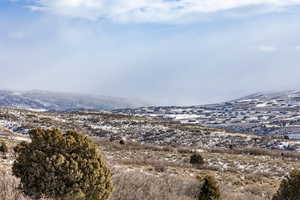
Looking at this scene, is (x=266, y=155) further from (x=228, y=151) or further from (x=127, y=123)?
(x=127, y=123)

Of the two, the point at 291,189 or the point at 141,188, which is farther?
the point at 291,189

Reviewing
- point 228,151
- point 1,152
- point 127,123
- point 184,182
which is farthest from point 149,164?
point 127,123

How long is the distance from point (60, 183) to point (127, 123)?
153 feet

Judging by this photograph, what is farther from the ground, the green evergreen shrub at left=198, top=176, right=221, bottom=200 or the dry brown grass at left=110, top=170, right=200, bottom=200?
the dry brown grass at left=110, top=170, right=200, bottom=200

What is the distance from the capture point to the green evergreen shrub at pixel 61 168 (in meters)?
6.88

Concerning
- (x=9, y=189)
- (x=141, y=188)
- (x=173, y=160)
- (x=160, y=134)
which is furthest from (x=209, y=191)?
(x=160, y=134)

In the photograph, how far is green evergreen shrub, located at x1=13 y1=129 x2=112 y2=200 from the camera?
688cm

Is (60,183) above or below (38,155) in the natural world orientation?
below

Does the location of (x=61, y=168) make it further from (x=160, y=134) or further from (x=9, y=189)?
(x=160, y=134)

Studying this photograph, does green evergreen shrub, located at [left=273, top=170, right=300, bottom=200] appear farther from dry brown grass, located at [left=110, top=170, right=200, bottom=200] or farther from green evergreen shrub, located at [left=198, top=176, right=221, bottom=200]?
dry brown grass, located at [left=110, top=170, right=200, bottom=200]

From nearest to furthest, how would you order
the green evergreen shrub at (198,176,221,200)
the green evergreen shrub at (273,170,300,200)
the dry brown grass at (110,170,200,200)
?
the dry brown grass at (110,170,200,200) → the green evergreen shrub at (273,170,300,200) → the green evergreen shrub at (198,176,221,200)

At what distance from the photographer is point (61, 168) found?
6953mm

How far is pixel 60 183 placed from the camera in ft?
22.5

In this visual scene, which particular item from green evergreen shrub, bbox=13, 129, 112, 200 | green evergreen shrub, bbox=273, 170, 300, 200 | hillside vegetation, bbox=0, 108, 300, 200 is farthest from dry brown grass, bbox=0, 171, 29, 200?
green evergreen shrub, bbox=273, 170, 300, 200
